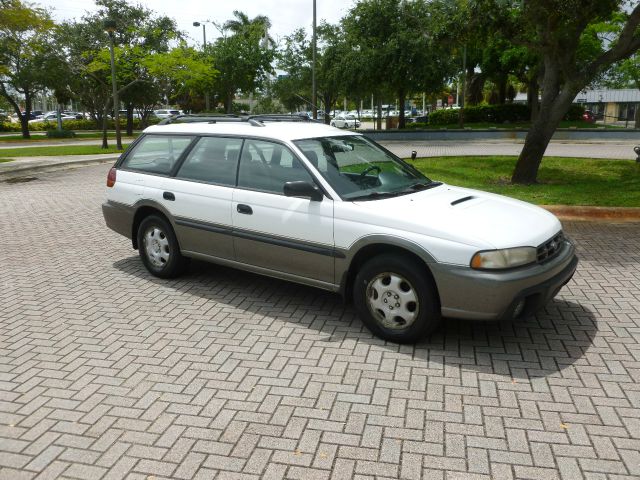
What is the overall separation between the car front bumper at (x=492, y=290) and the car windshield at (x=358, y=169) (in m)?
1.09

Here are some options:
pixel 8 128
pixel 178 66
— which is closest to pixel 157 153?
pixel 178 66

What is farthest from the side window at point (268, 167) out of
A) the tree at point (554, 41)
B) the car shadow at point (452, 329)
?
the tree at point (554, 41)

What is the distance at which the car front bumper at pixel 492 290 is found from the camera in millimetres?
4188

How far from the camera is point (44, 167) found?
1980cm

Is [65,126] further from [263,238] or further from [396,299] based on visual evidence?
[396,299]

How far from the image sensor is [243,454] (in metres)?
3.26

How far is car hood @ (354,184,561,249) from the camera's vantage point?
14.2 feet

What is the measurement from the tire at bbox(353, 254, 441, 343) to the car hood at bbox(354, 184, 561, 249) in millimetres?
323

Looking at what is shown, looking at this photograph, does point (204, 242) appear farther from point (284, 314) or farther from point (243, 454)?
point (243, 454)

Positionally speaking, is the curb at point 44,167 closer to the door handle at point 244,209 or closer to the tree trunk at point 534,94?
the door handle at point 244,209

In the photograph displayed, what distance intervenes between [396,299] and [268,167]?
5.92ft

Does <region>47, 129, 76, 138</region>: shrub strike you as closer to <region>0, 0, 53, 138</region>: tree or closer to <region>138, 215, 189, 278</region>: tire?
<region>0, 0, 53, 138</region>: tree

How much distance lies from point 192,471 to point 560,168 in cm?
1444

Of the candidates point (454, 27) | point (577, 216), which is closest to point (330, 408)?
point (577, 216)
